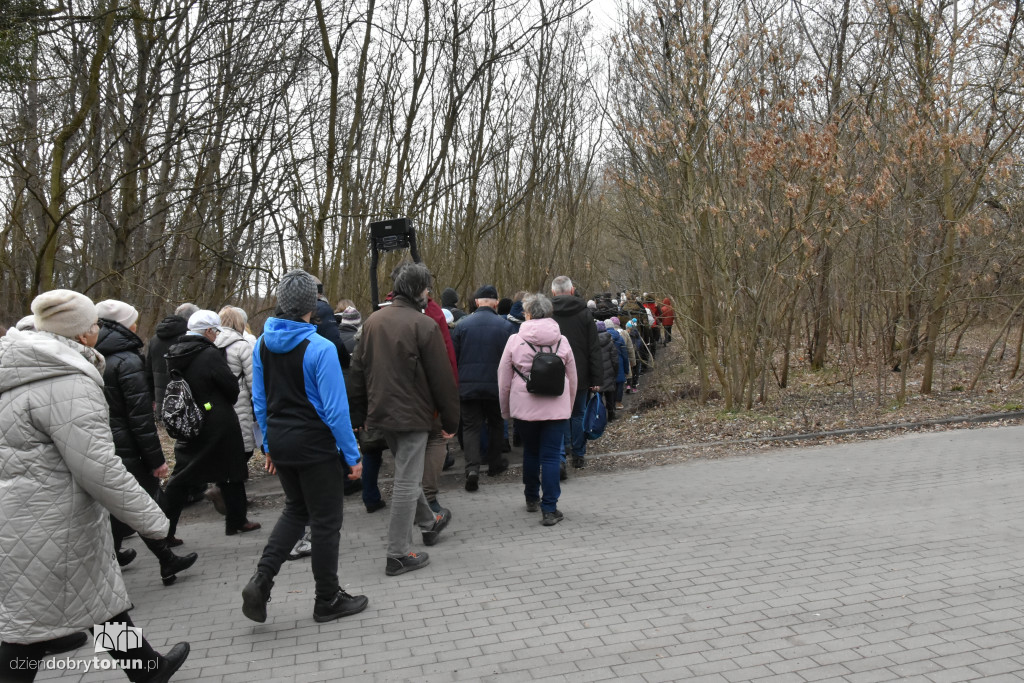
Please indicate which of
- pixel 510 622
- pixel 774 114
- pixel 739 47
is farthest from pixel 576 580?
pixel 739 47

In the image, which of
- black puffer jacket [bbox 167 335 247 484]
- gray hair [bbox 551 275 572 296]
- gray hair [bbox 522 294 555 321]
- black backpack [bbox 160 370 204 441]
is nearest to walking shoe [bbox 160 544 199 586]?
black puffer jacket [bbox 167 335 247 484]

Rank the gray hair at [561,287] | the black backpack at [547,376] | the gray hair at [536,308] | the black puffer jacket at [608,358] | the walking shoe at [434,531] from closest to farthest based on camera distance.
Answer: the walking shoe at [434,531] → the black backpack at [547,376] → the gray hair at [536,308] → the gray hair at [561,287] → the black puffer jacket at [608,358]

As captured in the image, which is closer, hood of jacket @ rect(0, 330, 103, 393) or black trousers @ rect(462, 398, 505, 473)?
hood of jacket @ rect(0, 330, 103, 393)

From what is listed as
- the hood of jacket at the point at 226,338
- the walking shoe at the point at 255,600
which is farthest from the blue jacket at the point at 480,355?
the walking shoe at the point at 255,600

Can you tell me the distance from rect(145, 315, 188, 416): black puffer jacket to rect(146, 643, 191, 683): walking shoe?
364 cm

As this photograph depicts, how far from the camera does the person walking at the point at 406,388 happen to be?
5402mm

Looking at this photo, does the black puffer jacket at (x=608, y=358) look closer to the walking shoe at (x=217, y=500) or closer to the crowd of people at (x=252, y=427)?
the crowd of people at (x=252, y=427)

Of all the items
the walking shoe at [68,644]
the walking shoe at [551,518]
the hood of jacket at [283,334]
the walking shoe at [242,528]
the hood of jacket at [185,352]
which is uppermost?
the hood of jacket at [283,334]

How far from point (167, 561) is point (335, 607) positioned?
1.47m

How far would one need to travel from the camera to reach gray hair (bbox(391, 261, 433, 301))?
18.3 feet

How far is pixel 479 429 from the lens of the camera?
8.21 meters

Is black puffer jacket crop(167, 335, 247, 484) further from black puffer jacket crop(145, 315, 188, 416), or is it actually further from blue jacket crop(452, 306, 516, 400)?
blue jacket crop(452, 306, 516, 400)

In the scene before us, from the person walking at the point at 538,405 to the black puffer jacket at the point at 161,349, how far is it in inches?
107

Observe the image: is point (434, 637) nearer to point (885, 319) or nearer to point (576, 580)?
point (576, 580)
